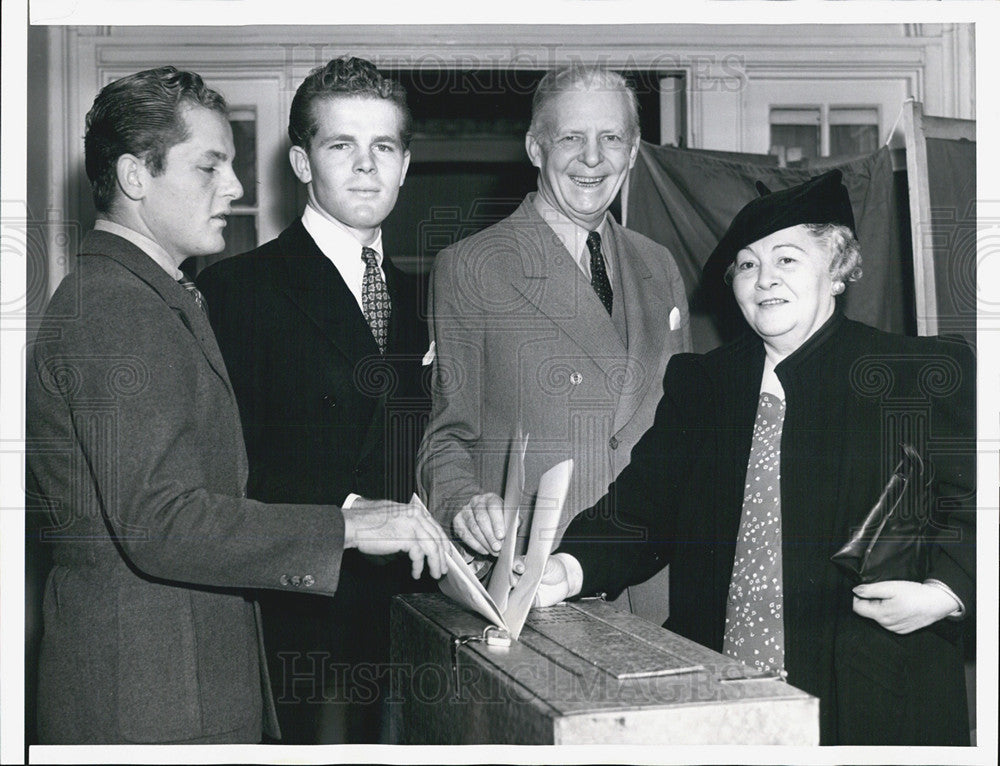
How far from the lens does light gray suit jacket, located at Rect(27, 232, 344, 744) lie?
83.4 inches

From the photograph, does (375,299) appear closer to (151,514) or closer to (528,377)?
(528,377)

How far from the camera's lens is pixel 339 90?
2.63 metres

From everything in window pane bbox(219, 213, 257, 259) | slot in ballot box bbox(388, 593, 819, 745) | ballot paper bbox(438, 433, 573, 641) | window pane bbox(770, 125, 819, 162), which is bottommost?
slot in ballot box bbox(388, 593, 819, 745)

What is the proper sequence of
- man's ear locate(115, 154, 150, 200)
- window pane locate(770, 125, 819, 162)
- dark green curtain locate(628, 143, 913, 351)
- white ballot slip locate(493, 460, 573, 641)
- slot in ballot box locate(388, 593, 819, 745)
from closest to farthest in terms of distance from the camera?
slot in ballot box locate(388, 593, 819, 745)
white ballot slip locate(493, 460, 573, 641)
man's ear locate(115, 154, 150, 200)
dark green curtain locate(628, 143, 913, 351)
window pane locate(770, 125, 819, 162)

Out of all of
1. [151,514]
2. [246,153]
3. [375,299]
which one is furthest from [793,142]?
[151,514]

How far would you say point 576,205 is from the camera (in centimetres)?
271

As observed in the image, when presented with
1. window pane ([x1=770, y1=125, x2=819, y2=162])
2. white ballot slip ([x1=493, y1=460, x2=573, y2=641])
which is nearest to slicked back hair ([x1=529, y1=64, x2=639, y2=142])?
window pane ([x1=770, y1=125, x2=819, y2=162])

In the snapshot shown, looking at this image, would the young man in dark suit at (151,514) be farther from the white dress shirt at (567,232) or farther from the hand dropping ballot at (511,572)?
the white dress shirt at (567,232)

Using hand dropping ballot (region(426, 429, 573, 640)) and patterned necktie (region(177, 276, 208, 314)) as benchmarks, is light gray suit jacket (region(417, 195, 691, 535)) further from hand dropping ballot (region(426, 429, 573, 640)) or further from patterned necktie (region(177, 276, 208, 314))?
patterned necktie (region(177, 276, 208, 314))

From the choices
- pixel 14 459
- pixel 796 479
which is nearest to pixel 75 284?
pixel 14 459

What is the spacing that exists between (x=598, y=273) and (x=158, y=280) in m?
1.10

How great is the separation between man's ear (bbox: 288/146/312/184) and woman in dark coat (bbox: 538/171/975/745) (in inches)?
41.4

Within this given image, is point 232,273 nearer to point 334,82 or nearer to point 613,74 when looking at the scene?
point 334,82

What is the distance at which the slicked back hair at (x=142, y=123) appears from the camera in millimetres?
2367
